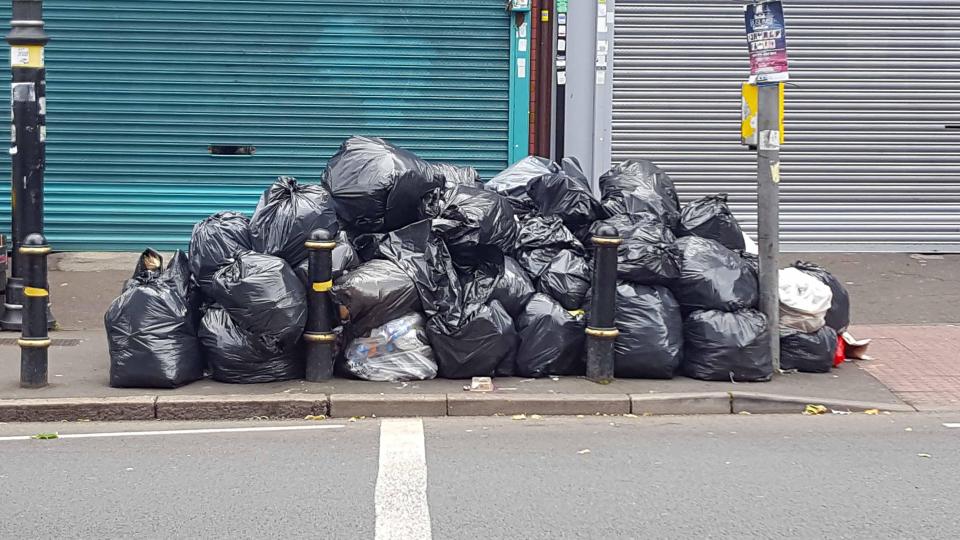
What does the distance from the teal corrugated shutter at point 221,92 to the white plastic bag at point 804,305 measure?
516 cm

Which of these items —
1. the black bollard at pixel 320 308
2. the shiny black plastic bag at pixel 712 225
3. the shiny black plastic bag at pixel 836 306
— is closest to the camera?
the black bollard at pixel 320 308

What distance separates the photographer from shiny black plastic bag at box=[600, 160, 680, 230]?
901 centimetres

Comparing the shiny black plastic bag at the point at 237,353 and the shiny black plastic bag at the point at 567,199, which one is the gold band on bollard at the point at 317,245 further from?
the shiny black plastic bag at the point at 567,199

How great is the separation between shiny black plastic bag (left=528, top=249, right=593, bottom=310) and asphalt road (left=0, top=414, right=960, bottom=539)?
1.24 meters

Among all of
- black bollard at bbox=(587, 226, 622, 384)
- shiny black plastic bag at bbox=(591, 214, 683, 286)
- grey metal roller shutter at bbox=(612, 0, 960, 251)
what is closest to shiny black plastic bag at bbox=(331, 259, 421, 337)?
black bollard at bbox=(587, 226, 622, 384)

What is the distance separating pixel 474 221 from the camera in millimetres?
8219

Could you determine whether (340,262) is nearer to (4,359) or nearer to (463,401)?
(463,401)

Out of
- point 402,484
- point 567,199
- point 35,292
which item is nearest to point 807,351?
point 567,199

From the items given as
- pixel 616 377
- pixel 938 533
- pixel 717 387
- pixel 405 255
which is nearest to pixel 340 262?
pixel 405 255

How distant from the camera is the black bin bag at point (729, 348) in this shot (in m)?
8.07

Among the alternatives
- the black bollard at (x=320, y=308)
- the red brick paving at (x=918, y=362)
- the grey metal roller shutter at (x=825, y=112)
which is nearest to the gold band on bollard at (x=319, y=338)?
the black bollard at (x=320, y=308)

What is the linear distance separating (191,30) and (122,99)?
110 cm

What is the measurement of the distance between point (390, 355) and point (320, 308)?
0.64m

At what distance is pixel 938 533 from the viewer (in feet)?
17.0
